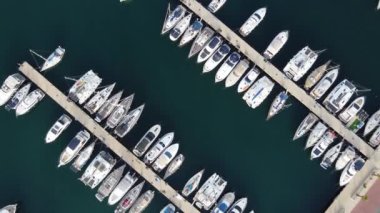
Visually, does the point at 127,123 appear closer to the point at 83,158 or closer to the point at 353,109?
the point at 83,158

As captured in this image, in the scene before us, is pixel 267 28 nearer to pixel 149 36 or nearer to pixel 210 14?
pixel 210 14

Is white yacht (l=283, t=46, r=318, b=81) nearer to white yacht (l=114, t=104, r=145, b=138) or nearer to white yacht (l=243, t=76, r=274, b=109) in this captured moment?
white yacht (l=243, t=76, r=274, b=109)

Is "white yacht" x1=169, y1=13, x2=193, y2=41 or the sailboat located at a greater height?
"white yacht" x1=169, y1=13, x2=193, y2=41

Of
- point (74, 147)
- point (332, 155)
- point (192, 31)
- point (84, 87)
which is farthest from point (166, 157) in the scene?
point (332, 155)

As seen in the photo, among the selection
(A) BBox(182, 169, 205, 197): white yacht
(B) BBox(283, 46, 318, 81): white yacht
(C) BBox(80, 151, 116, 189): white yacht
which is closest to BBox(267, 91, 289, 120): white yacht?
(B) BBox(283, 46, 318, 81): white yacht

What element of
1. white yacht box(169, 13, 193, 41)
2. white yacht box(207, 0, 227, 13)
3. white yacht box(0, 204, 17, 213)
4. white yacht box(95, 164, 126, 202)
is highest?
white yacht box(207, 0, 227, 13)

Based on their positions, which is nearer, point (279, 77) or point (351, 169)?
point (351, 169)

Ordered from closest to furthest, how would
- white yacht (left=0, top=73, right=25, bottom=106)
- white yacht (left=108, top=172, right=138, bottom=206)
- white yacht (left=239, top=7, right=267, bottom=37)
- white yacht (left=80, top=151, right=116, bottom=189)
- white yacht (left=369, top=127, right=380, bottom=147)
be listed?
white yacht (left=369, top=127, right=380, bottom=147) < white yacht (left=80, top=151, right=116, bottom=189) < white yacht (left=108, top=172, right=138, bottom=206) < white yacht (left=239, top=7, right=267, bottom=37) < white yacht (left=0, top=73, right=25, bottom=106)
